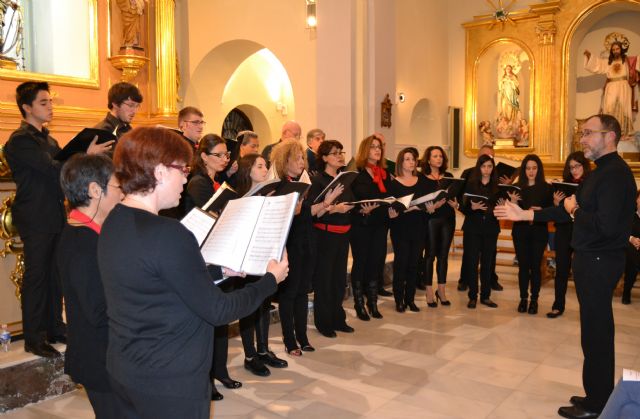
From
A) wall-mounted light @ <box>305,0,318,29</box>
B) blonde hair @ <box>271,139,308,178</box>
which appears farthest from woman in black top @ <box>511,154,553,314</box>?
wall-mounted light @ <box>305,0,318,29</box>

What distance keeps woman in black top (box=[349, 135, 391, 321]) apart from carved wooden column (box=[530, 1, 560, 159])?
20.9ft

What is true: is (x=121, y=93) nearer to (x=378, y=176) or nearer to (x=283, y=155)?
(x=283, y=155)

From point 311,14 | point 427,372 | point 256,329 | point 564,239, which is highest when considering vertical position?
point 311,14

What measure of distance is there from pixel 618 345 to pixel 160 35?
697 centimetres

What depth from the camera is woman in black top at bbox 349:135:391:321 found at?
17.5 feet

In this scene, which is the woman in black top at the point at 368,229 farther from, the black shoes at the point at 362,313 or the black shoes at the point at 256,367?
the black shoes at the point at 256,367

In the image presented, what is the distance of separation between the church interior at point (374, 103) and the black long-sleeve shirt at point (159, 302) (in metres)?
1.83

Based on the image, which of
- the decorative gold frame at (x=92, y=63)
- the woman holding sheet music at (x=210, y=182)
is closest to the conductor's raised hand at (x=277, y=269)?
the woman holding sheet music at (x=210, y=182)

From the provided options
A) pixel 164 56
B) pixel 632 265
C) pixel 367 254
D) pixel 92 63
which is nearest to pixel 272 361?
pixel 367 254

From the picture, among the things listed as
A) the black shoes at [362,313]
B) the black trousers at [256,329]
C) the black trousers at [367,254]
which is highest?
the black trousers at [367,254]

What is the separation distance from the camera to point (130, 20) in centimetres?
799

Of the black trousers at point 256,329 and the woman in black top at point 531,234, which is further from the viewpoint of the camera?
the woman in black top at point 531,234

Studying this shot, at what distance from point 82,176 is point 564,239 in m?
4.84

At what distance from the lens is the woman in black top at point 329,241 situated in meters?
4.75
